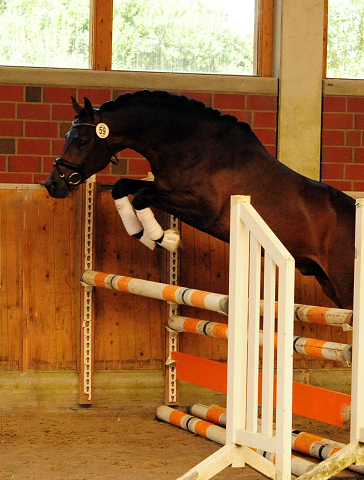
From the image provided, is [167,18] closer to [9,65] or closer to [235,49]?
[235,49]

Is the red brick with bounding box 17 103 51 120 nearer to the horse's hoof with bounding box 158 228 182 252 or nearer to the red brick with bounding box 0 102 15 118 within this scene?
the red brick with bounding box 0 102 15 118

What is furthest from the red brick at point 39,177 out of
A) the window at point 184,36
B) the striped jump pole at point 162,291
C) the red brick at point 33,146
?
the striped jump pole at point 162,291

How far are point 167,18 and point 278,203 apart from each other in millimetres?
2023

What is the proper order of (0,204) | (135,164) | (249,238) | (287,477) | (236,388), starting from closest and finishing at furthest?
1. (287,477)
2. (236,388)
3. (249,238)
4. (0,204)
5. (135,164)

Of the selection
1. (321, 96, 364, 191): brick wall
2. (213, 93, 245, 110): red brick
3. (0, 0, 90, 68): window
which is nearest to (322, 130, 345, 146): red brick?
(321, 96, 364, 191): brick wall

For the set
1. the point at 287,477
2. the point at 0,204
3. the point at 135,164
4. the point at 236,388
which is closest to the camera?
the point at 287,477

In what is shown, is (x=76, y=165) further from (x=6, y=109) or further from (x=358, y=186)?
(x=358, y=186)

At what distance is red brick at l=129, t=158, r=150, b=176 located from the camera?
15.2 ft

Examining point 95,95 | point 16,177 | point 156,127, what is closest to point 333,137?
point 95,95

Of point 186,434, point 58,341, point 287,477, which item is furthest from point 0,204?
point 287,477

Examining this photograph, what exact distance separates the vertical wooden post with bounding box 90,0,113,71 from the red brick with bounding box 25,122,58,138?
1.72 feet

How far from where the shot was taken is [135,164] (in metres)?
4.64

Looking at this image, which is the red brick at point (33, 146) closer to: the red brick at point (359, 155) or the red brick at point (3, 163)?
the red brick at point (3, 163)

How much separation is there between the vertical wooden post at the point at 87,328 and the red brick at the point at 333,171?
1763mm
